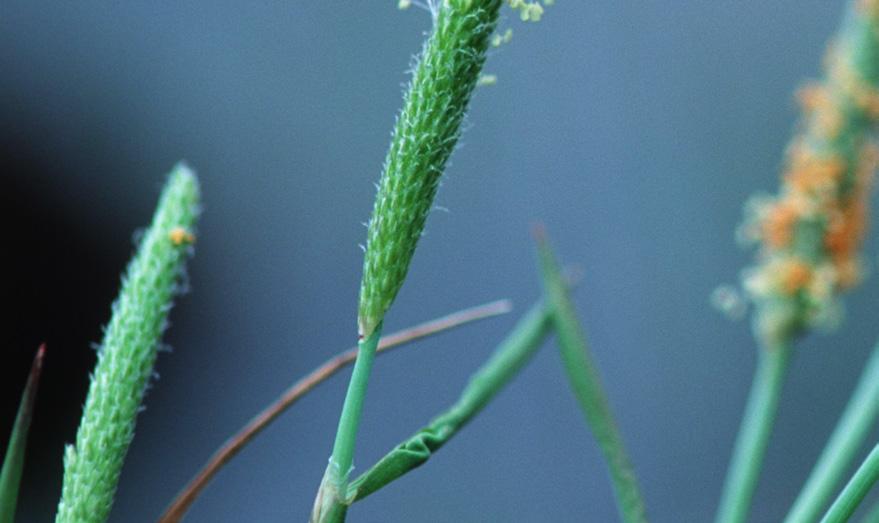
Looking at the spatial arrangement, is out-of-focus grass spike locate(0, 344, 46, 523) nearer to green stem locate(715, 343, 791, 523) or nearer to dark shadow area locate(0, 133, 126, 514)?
green stem locate(715, 343, 791, 523)

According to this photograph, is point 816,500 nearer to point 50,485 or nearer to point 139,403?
point 139,403

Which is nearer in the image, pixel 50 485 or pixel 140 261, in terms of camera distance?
pixel 140 261

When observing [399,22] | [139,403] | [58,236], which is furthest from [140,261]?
[399,22]

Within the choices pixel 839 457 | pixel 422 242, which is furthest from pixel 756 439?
pixel 422 242

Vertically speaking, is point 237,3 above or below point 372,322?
above

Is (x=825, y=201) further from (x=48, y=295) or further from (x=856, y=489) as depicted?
(x=48, y=295)

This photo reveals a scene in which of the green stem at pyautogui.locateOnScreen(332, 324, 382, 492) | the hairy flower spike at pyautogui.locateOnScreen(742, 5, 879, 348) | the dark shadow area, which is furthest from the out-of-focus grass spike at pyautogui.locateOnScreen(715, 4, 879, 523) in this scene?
the dark shadow area
